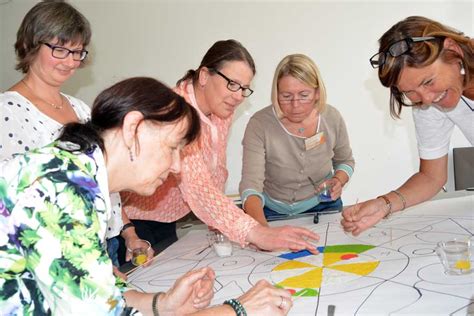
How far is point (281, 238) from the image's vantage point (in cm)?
188

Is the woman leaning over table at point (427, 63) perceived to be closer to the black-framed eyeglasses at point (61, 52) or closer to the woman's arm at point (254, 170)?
the woman's arm at point (254, 170)

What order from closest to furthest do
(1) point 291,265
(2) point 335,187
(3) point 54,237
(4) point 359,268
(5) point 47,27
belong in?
(3) point 54,237 → (4) point 359,268 → (1) point 291,265 → (5) point 47,27 → (2) point 335,187

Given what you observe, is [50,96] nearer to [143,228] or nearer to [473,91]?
[143,228]

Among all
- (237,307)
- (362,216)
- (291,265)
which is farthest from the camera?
(362,216)

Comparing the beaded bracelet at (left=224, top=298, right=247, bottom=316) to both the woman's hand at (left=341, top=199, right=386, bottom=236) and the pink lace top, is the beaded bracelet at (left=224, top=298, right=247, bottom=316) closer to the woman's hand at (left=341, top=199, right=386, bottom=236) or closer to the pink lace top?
the pink lace top

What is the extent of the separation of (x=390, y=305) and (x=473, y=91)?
97 centimetres

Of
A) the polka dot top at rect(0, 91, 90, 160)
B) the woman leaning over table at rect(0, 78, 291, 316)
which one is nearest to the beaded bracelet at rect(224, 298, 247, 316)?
the woman leaning over table at rect(0, 78, 291, 316)

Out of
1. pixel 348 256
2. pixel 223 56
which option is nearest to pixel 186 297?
pixel 348 256

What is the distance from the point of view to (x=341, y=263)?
1.76m

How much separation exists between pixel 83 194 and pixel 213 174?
141 cm

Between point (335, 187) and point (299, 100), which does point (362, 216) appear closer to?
point (335, 187)

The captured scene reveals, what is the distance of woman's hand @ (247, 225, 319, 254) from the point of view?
187cm

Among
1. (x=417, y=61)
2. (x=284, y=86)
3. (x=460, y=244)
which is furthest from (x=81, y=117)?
(x=460, y=244)

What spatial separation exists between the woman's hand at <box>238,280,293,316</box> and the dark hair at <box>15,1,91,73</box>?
51.0 inches
